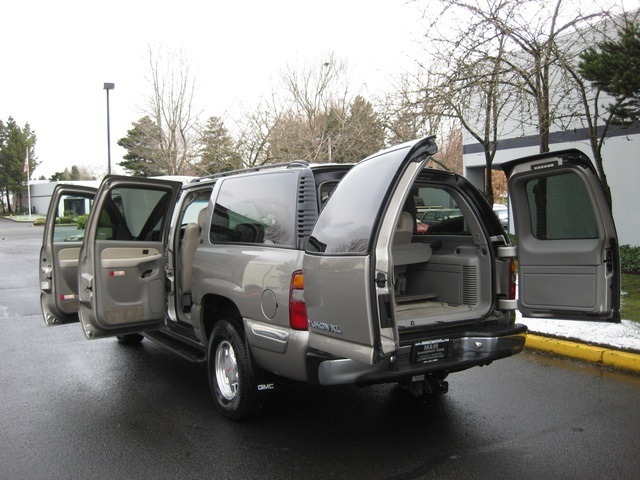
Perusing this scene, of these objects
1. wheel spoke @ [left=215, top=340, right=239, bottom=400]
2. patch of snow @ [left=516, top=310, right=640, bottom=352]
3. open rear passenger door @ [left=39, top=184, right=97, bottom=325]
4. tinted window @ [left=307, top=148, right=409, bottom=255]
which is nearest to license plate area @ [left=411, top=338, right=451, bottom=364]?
tinted window @ [left=307, top=148, right=409, bottom=255]

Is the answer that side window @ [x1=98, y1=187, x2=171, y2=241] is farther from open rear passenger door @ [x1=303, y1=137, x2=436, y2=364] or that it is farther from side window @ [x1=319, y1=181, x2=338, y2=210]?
open rear passenger door @ [x1=303, y1=137, x2=436, y2=364]

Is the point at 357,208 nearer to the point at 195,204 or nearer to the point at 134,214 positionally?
the point at 134,214

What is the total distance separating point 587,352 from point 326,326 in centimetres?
402

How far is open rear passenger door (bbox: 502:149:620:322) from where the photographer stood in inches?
172

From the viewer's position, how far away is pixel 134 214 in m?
5.61

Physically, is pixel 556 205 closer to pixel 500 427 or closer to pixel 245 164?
pixel 500 427

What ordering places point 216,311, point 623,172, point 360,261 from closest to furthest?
point 360,261 < point 216,311 < point 623,172

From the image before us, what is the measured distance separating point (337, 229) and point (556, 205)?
7.21 feet

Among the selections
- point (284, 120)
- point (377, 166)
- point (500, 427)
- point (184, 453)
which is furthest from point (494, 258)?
point (284, 120)

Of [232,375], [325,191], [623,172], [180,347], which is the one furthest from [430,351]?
[623,172]

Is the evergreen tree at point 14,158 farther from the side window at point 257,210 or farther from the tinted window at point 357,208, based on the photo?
the tinted window at point 357,208

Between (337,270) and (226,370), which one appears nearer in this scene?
(337,270)

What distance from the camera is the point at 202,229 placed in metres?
5.27

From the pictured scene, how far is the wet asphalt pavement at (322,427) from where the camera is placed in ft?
12.3
